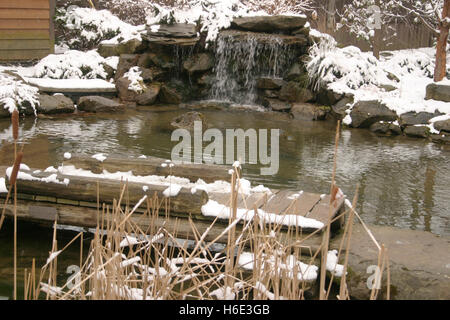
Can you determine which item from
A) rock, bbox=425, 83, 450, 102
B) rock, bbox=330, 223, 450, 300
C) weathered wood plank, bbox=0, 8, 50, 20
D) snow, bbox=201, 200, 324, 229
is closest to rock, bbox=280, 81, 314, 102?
rock, bbox=425, 83, 450, 102

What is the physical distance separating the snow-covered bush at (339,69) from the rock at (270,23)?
2.12 ft

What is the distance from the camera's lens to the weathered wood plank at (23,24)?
11781mm

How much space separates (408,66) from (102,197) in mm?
10031

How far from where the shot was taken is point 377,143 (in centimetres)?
812

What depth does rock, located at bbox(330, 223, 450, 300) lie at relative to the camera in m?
3.05

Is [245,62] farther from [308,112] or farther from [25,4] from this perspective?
[25,4]

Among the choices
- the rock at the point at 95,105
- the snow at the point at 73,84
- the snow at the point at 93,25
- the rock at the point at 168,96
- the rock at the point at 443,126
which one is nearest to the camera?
the rock at the point at 443,126

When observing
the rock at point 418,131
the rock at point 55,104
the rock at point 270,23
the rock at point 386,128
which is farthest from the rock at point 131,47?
the rock at point 418,131

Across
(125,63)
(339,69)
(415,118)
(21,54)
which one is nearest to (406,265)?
(415,118)

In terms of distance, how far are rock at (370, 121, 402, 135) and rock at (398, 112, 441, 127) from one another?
0.44ft

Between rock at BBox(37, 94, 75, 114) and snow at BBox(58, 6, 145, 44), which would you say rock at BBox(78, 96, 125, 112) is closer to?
rock at BBox(37, 94, 75, 114)

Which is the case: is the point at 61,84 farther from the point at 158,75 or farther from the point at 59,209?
the point at 59,209

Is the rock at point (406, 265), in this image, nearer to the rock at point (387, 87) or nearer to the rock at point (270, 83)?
the rock at point (387, 87)
